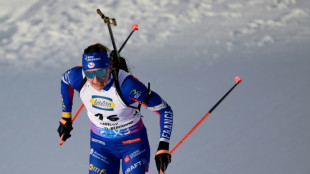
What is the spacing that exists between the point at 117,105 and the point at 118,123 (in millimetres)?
275

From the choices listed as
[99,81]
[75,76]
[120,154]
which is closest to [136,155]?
[120,154]

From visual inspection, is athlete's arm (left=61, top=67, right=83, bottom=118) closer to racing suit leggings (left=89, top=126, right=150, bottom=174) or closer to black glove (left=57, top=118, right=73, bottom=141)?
black glove (left=57, top=118, right=73, bottom=141)

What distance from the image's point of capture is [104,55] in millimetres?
5434

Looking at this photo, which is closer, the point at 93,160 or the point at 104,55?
the point at 104,55

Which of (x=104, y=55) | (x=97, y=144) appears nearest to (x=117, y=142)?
(x=97, y=144)

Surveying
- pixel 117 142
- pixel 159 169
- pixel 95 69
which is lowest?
pixel 159 169

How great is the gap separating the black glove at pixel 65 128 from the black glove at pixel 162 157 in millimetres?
1171

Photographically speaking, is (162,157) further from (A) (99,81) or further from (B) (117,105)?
(A) (99,81)

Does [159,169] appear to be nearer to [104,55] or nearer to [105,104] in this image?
[105,104]

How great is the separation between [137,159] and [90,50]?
1.16m

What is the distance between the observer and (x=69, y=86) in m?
6.16

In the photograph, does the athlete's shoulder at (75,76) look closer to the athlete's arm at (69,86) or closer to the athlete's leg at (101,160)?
the athlete's arm at (69,86)

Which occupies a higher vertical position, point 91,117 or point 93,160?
point 91,117

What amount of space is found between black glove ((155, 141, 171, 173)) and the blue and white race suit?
0.24 feet
